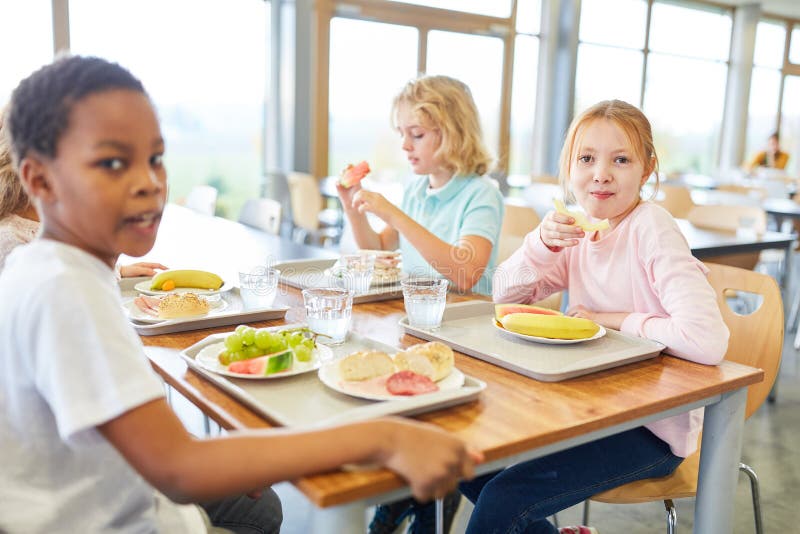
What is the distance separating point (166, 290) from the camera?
169 cm

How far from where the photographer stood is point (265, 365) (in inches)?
43.3

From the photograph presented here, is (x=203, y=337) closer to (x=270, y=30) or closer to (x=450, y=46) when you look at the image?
(x=270, y=30)

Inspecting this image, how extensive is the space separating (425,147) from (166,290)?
891 mm

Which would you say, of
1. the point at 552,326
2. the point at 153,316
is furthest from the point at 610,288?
the point at 153,316

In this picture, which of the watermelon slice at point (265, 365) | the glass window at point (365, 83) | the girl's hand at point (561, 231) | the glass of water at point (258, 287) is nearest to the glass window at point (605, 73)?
the glass window at point (365, 83)

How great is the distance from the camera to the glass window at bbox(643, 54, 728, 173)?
9414mm

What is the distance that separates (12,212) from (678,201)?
14.8ft

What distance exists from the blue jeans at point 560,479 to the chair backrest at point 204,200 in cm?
259

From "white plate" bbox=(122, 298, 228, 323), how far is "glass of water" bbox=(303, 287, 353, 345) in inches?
10.0

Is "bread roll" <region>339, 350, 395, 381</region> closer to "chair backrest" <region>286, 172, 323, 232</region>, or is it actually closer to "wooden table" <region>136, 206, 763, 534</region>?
"wooden table" <region>136, 206, 763, 534</region>

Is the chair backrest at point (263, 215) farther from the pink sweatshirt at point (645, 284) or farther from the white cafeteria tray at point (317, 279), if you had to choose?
the pink sweatshirt at point (645, 284)

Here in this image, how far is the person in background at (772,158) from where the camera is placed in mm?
8852

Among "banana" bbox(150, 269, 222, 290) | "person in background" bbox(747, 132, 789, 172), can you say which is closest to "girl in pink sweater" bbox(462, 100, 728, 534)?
"banana" bbox(150, 269, 222, 290)

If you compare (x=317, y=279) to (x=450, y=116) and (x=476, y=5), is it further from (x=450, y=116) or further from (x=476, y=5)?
(x=476, y=5)
